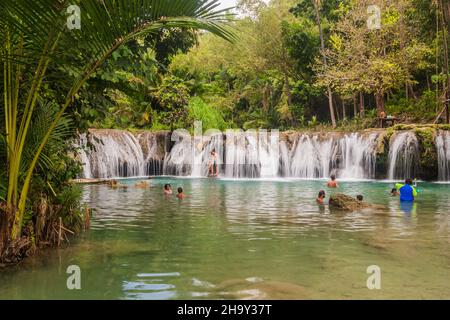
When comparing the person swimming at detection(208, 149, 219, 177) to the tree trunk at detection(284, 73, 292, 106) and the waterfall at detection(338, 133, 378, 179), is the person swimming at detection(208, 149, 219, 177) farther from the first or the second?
the tree trunk at detection(284, 73, 292, 106)

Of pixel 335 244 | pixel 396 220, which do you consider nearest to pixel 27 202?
pixel 335 244

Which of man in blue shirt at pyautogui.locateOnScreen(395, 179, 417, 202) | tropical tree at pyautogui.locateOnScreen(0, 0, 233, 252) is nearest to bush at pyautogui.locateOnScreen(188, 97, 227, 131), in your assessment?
man in blue shirt at pyautogui.locateOnScreen(395, 179, 417, 202)

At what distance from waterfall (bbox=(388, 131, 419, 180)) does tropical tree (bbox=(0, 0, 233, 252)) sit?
19140mm

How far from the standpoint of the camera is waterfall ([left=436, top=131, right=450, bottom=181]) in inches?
851

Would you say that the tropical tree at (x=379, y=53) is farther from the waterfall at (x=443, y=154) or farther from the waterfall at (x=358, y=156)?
the waterfall at (x=443, y=154)

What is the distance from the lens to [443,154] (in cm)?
2166

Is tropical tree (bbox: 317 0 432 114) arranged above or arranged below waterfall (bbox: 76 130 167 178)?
above

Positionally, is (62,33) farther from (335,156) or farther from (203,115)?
(203,115)

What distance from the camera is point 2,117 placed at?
20.4 ft

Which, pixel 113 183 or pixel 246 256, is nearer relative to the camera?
pixel 246 256

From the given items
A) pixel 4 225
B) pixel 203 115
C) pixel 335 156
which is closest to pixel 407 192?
pixel 4 225

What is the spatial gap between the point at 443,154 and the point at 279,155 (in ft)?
27.8
